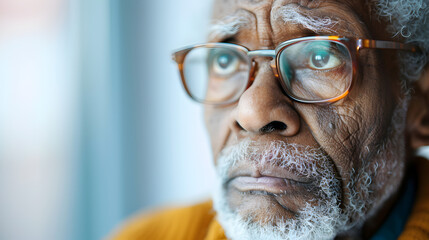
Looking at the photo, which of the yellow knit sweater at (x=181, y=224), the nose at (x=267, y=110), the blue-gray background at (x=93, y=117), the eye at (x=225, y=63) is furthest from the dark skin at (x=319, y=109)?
the blue-gray background at (x=93, y=117)

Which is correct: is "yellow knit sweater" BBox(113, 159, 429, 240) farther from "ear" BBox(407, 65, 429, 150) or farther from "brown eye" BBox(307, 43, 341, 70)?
"brown eye" BBox(307, 43, 341, 70)

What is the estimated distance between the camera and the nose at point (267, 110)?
105 centimetres

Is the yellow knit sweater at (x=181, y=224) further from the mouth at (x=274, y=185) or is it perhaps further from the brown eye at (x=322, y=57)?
the brown eye at (x=322, y=57)

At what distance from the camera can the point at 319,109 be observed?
3.61 ft

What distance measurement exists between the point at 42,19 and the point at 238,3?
112 cm

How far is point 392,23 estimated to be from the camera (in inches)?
45.7

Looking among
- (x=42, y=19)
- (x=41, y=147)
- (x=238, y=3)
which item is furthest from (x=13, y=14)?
(x=238, y=3)

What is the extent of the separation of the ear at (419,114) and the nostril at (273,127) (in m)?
0.46

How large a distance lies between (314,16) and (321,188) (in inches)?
18.2

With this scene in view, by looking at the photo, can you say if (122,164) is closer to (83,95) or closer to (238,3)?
(83,95)

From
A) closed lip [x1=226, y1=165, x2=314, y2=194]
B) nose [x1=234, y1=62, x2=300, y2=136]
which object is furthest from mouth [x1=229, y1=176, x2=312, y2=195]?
nose [x1=234, y1=62, x2=300, y2=136]

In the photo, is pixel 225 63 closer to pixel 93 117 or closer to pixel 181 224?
pixel 181 224

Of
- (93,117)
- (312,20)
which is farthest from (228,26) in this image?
(93,117)

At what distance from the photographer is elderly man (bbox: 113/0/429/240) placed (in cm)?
107
